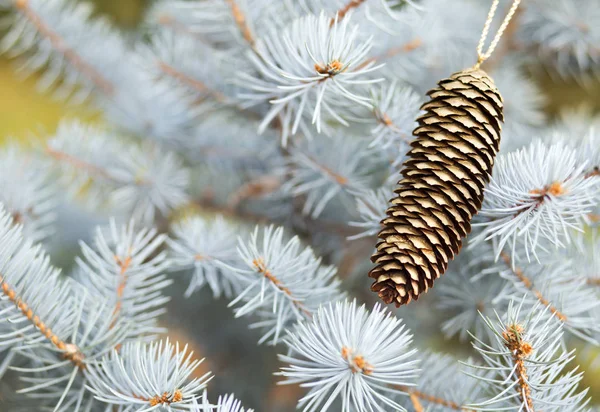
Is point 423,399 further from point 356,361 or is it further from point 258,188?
point 258,188

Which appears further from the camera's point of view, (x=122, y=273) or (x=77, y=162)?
(x=77, y=162)

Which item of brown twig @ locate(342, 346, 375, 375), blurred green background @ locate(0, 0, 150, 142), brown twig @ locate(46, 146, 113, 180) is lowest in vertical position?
brown twig @ locate(342, 346, 375, 375)

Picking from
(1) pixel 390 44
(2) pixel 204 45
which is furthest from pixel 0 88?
(1) pixel 390 44

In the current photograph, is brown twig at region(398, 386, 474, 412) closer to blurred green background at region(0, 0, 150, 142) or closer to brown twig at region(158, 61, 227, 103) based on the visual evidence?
brown twig at region(158, 61, 227, 103)

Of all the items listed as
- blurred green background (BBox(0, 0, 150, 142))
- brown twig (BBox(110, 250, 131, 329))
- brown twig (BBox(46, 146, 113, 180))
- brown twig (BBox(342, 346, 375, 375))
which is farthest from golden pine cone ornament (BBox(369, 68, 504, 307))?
blurred green background (BBox(0, 0, 150, 142))

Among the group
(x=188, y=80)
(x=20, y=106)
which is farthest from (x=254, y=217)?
(x=20, y=106)

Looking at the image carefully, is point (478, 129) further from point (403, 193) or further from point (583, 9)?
point (583, 9)

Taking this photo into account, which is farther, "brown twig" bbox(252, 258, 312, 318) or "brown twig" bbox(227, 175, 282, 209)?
"brown twig" bbox(227, 175, 282, 209)

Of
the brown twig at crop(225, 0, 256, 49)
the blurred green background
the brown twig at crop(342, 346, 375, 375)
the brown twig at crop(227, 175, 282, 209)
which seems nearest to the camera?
the brown twig at crop(342, 346, 375, 375)
